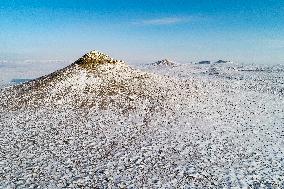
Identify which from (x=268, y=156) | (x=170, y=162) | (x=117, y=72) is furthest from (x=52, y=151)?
(x=117, y=72)

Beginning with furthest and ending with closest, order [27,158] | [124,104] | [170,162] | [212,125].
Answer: [124,104] → [212,125] → [27,158] → [170,162]

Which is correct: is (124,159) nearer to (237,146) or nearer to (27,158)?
(27,158)

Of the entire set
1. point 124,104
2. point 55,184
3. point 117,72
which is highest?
point 117,72

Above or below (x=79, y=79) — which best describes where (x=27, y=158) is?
below

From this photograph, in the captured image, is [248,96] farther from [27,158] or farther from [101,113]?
[27,158]

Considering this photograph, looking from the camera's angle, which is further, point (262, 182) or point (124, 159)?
point (124, 159)

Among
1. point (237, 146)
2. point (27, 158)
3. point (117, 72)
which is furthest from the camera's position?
point (117, 72)

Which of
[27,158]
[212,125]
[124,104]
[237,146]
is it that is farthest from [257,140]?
[27,158]
